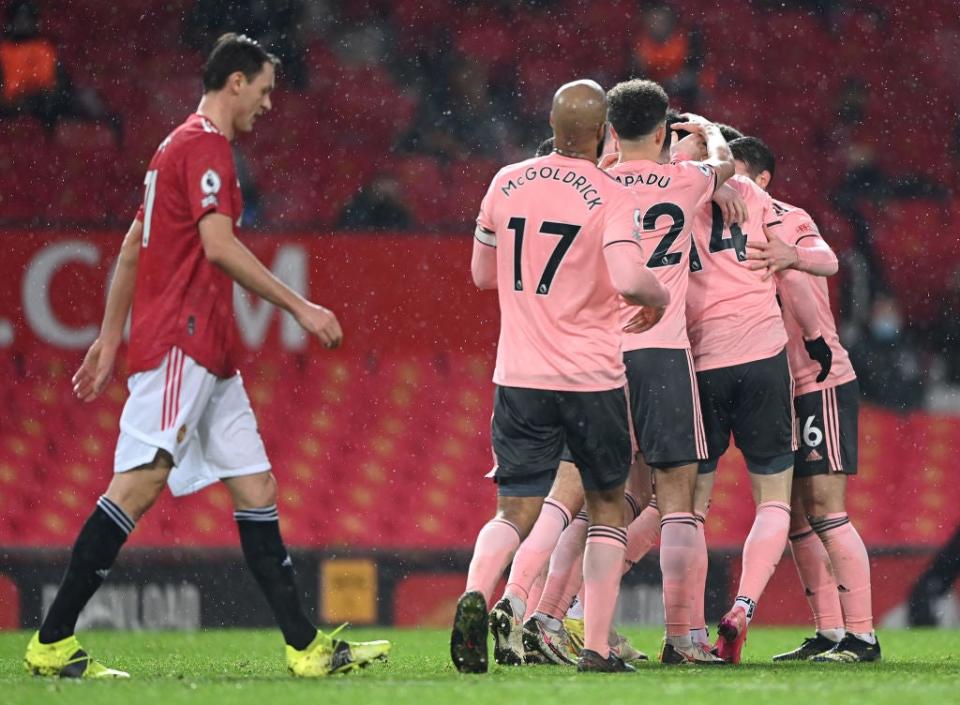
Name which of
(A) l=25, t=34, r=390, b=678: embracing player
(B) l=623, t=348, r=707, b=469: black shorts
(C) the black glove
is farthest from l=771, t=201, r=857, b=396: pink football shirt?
(A) l=25, t=34, r=390, b=678: embracing player

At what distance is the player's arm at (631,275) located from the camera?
13.6 ft

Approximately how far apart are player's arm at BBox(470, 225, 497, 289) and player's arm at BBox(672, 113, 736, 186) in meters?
0.93

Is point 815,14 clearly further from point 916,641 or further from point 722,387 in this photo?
point 722,387

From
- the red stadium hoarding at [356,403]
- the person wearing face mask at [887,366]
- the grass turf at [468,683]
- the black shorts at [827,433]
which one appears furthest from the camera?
the person wearing face mask at [887,366]

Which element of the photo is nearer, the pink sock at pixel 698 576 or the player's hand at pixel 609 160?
the pink sock at pixel 698 576

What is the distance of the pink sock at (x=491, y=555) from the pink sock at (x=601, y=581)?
0.77 ft

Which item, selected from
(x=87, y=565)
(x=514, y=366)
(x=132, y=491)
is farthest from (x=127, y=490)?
(x=514, y=366)

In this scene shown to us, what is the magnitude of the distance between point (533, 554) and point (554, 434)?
569 millimetres

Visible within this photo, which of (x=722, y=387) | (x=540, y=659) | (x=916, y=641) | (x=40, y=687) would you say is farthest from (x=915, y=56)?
(x=40, y=687)

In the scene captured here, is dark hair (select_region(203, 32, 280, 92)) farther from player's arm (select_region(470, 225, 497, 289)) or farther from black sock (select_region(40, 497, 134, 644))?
black sock (select_region(40, 497, 134, 644))

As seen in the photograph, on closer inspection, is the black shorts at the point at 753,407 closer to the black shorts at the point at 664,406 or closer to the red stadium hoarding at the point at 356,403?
the black shorts at the point at 664,406

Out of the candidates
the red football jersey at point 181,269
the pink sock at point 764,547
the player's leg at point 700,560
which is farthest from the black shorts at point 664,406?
the red football jersey at point 181,269

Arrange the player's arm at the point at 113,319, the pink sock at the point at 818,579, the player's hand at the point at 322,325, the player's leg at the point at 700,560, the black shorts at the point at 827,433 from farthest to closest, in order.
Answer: the pink sock at the point at 818,579 < the black shorts at the point at 827,433 < the player's leg at the point at 700,560 < the player's arm at the point at 113,319 < the player's hand at the point at 322,325

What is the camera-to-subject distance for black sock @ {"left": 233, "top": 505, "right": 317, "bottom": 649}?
427 cm
